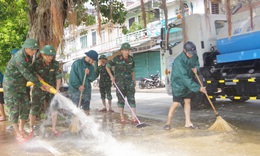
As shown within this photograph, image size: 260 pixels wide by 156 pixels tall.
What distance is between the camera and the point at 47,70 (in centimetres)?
564

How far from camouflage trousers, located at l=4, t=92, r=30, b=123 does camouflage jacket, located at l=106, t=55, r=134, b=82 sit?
2093 mm

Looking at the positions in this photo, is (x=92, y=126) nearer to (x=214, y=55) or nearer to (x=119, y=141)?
(x=119, y=141)

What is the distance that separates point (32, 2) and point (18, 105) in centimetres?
353

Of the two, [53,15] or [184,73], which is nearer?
[184,73]

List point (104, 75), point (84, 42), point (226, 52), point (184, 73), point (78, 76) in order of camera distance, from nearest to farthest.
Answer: point (184, 73) → point (78, 76) → point (226, 52) → point (104, 75) → point (84, 42)

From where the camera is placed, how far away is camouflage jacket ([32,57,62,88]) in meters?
5.57

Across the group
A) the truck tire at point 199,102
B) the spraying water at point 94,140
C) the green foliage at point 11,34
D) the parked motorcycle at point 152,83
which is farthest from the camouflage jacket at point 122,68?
the parked motorcycle at point 152,83

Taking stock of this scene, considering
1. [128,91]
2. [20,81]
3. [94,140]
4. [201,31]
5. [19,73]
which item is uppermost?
[201,31]

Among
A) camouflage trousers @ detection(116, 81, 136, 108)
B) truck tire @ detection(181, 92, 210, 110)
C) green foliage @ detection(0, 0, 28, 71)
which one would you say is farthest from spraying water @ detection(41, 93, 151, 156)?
green foliage @ detection(0, 0, 28, 71)

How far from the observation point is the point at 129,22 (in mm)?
27516

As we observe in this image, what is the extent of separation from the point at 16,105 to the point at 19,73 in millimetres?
566

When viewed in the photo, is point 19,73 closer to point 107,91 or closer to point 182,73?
point 182,73

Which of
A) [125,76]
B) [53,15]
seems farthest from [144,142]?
[53,15]

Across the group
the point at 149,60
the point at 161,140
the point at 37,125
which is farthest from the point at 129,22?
the point at 161,140
